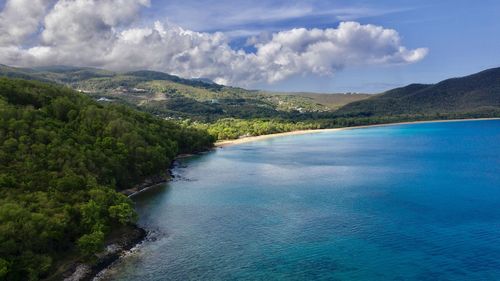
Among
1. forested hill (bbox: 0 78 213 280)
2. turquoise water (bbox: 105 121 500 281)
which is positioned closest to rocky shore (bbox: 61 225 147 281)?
forested hill (bbox: 0 78 213 280)

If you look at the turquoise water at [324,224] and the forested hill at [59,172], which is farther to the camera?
the turquoise water at [324,224]

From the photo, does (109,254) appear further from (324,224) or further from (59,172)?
(324,224)

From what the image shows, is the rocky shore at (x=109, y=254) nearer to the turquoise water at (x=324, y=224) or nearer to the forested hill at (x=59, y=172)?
the forested hill at (x=59, y=172)

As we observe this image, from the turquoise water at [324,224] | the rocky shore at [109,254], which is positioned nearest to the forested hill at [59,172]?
the rocky shore at [109,254]

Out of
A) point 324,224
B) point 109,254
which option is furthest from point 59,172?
point 324,224

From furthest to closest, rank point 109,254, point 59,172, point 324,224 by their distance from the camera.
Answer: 1. point 324,224
2. point 59,172
3. point 109,254

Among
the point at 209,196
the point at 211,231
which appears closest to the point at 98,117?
the point at 209,196
